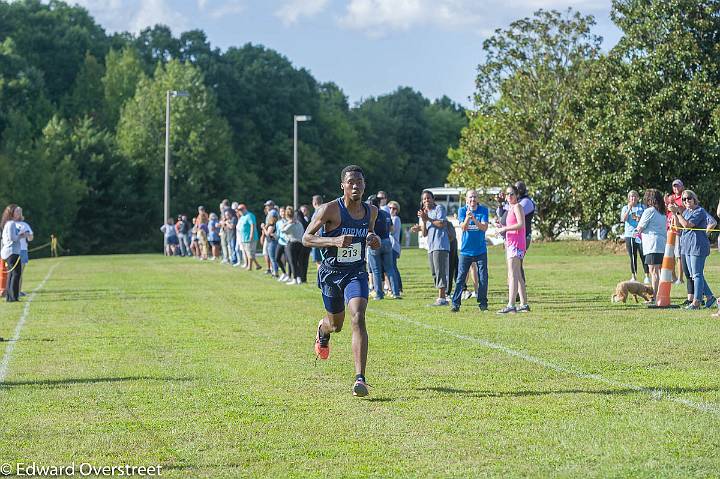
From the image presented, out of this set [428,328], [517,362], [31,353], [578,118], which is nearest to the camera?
[517,362]

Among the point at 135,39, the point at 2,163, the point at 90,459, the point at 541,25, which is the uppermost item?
the point at 135,39

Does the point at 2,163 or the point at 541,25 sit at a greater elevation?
the point at 541,25

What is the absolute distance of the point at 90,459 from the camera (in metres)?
7.21

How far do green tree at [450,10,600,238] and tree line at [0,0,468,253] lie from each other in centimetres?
2459

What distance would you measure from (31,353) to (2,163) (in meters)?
52.5

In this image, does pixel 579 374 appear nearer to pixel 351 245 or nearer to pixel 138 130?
pixel 351 245

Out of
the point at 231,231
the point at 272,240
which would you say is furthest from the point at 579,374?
the point at 231,231

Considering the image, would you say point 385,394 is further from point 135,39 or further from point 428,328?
point 135,39

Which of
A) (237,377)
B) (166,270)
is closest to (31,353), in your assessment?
(237,377)

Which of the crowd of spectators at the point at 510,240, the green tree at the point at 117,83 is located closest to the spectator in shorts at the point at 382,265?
the crowd of spectators at the point at 510,240

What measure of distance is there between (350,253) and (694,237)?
868 centimetres

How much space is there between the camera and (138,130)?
75062mm

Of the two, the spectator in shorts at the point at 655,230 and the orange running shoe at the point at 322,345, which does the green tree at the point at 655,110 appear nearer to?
the spectator in shorts at the point at 655,230

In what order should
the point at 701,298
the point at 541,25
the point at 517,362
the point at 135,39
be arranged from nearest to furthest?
the point at 517,362, the point at 701,298, the point at 541,25, the point at 135,39
